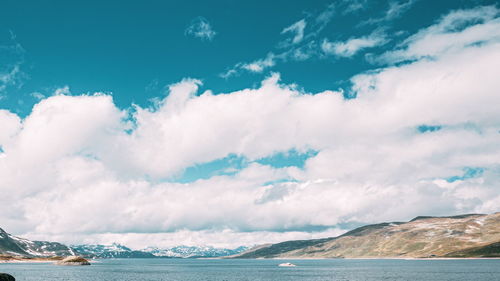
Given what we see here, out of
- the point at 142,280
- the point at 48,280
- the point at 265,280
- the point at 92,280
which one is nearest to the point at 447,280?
the point at 265,280

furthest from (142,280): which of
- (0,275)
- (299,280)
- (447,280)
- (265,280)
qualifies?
(447,280)

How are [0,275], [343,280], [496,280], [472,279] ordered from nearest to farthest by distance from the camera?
[0,275] → [496,280] → [472,279] → [343,280]

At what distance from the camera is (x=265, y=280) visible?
7707 inches

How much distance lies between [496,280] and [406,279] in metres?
35.6

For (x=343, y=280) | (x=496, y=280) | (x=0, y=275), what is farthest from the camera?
(x=343, y=280)

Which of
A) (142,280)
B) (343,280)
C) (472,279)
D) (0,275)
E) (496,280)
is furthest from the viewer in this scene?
(142,280)

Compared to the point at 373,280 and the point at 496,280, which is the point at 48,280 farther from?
the point at 496,280

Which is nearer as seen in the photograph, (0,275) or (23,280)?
(0,275)

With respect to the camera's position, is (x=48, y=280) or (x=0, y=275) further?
(x=48, y=280)

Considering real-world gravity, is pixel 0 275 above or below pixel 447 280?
above

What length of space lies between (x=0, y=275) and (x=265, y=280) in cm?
11635

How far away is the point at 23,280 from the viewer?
181 metres

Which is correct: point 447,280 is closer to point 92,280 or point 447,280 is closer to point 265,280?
point 265,280

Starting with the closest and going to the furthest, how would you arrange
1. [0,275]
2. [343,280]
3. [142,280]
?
[0,275] → [343,280] → [142,280]
